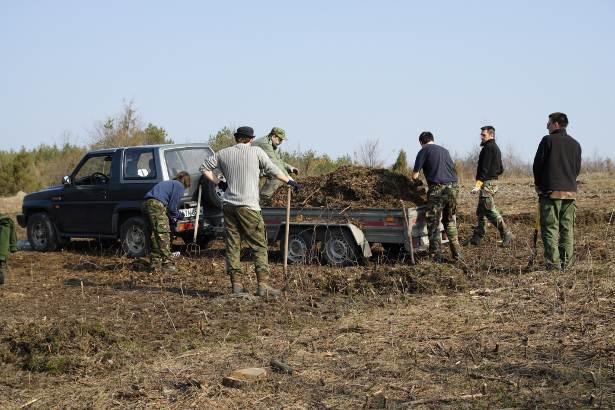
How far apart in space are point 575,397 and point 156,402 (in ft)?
9.12

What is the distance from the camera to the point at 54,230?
14.1 meters

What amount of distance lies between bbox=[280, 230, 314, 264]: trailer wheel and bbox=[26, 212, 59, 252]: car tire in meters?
4.91

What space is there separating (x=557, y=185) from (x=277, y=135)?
442 centimetres

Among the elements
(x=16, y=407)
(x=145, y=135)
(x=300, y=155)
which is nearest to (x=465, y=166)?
(x=300, y=155)

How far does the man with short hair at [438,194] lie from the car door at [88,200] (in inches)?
211

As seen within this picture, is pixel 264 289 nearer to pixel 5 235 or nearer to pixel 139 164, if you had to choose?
pixel 5 235

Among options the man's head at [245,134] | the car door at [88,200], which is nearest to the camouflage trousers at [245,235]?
the man's head at [245,134]

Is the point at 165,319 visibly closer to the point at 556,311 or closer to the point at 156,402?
the point at 156,402

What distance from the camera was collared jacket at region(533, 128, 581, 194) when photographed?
9.30 metres

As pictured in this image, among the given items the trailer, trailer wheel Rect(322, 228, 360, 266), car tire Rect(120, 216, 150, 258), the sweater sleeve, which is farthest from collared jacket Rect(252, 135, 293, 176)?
the sweater sleeve

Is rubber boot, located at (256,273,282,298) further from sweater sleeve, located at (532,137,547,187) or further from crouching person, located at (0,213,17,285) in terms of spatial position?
crouching person, located at (0,213,17,285)

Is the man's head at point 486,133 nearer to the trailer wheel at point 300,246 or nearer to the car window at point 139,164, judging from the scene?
the trailer wheel at point 300,246

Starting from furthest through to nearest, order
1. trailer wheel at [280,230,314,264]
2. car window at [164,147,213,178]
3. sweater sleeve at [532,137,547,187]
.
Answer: car window at [164,147,213,178]
trailer wheel at [280,230,314,264]
sweater sleeve at [532,137,547,187]

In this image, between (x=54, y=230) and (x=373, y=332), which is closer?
(x=373, y=332)
